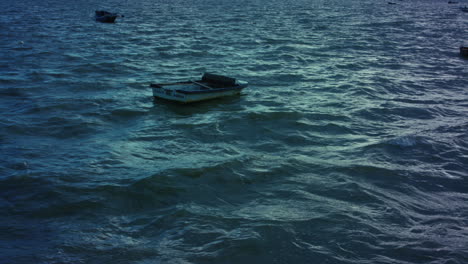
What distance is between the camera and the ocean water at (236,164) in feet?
25.8

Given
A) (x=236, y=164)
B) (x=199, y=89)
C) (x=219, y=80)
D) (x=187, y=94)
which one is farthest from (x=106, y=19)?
(x=236, y=164)

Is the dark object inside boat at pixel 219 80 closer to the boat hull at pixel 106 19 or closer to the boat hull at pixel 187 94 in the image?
the boat hull at pixel 187 94

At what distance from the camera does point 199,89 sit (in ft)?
56.6

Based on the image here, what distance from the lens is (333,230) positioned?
27.3ft

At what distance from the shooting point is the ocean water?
25.8ft

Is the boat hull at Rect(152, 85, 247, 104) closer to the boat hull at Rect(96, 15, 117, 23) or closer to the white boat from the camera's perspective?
the white boat

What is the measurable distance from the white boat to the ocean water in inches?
15.9

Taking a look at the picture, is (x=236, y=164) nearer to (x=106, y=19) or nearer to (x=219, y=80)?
(x=219, y=80)

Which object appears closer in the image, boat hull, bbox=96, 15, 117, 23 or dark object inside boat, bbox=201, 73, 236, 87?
dark object inside boat, bbox=201, 73, 236, 87

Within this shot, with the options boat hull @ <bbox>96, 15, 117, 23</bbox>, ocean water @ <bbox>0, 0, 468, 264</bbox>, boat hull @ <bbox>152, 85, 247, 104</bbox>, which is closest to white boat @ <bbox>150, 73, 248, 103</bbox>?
boat hull @ <bbox>152, 85, 247, 104</bbox>

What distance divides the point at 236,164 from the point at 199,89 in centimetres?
665

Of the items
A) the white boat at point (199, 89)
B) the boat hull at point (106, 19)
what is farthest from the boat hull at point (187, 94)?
the boat hull at point (106, 19)

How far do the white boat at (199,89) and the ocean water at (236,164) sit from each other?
0.40m

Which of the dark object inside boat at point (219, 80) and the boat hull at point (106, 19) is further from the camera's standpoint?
the boat hull at point (106, 19)
